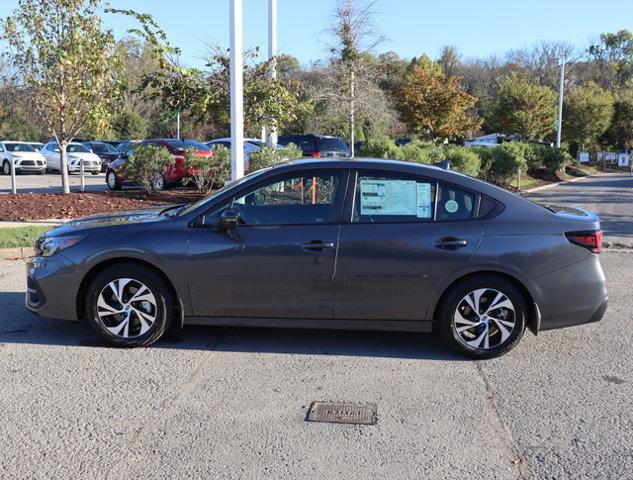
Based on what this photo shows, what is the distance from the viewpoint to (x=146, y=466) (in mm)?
3385

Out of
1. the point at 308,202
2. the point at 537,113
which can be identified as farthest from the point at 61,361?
the point at 537,113

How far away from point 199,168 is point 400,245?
36.5ft

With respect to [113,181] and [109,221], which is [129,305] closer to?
[109,221]

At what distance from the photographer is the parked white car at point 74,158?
29297 mm

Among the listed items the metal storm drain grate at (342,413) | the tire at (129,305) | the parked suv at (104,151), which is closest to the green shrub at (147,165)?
the tire at (129,305)

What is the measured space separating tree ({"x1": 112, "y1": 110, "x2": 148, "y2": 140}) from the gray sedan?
46198 mm

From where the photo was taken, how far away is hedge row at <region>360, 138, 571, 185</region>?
17859mm

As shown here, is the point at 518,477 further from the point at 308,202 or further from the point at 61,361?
the point at 61,361

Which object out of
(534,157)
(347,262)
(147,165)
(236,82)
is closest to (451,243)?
(347,262)

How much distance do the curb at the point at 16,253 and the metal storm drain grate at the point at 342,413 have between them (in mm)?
6581

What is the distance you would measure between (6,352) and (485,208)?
163 inches

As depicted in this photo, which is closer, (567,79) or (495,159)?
(495,159)

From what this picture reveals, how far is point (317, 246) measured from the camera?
4.94m

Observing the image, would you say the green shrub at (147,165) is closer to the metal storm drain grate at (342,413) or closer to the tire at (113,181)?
the tire at (113,181)
